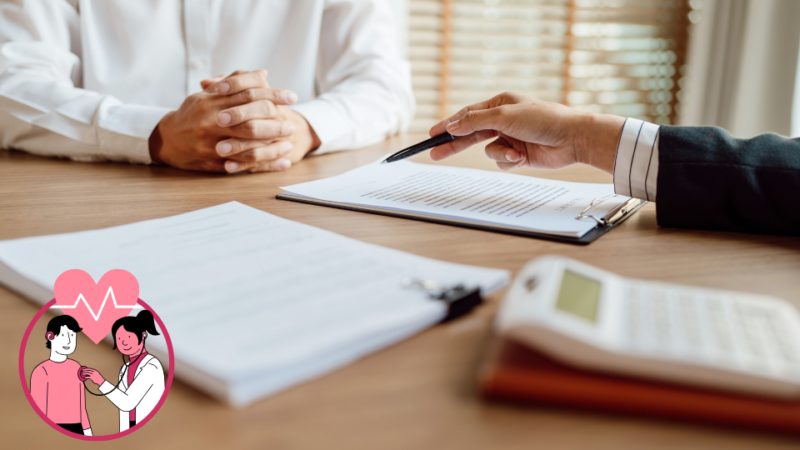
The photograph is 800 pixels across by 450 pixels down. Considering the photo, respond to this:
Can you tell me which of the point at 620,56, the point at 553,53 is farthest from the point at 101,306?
the point at 620,56

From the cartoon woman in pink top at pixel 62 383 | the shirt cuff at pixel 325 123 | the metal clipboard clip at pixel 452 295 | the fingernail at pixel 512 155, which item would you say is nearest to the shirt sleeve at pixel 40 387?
the cartoon woman in pink top at pixel 62 383

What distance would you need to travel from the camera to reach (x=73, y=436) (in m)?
0.27

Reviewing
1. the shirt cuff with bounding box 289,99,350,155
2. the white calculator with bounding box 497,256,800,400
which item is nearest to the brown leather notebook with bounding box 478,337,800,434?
the white calculator with bounding box 497,256,800,400

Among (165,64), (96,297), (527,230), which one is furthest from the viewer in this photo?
(165,64)

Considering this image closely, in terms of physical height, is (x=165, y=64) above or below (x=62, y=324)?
above

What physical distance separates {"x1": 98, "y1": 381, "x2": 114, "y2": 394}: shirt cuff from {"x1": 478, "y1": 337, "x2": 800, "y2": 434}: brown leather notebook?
0.21 meters

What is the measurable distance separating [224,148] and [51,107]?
39 centimetres

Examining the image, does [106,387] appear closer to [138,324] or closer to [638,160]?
[138,324]

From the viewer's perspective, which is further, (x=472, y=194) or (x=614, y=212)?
(x=472, y=194)

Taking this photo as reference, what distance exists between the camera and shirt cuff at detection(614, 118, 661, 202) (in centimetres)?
66

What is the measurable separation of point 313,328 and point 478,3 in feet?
9.71

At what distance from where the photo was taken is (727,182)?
615mm

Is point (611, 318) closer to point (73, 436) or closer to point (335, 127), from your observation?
point (73, 436)

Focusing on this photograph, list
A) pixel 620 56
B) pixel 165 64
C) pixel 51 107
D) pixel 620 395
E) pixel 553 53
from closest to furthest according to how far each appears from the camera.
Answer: pixel 620 395 → pixel 51 107 → pixel 165 64 → pixel 553 53 → pixel 620 56
